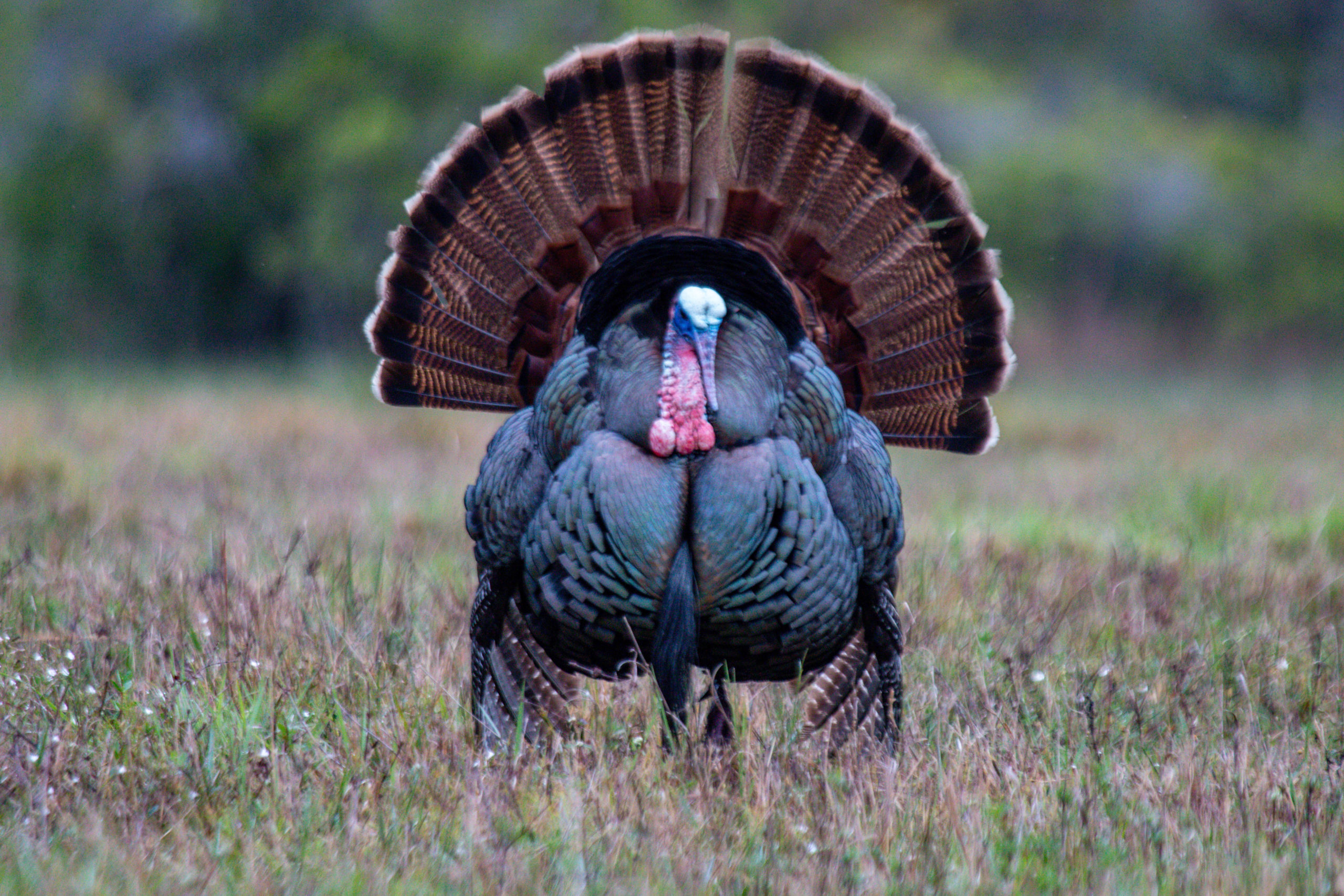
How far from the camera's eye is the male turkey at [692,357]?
303cm

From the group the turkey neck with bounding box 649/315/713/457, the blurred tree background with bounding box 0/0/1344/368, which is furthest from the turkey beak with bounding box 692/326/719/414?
the blurred tree background with bounding box 0/0/1344/368

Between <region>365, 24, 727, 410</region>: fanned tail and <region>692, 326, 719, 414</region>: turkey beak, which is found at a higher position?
<region>365, 24, 727, 410</region>: fanned tail

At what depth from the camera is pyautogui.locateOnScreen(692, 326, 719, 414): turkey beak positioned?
3.04 m

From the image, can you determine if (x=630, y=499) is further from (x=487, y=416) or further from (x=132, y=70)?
(x=132, y=70)

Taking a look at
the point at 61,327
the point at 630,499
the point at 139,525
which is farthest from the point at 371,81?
the point at 630,499

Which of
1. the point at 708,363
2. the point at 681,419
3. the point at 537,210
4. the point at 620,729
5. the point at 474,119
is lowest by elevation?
the point at 620,729

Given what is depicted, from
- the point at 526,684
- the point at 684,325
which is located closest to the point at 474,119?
the point at 526,684

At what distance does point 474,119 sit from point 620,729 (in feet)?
38.7

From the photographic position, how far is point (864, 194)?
3855 mm

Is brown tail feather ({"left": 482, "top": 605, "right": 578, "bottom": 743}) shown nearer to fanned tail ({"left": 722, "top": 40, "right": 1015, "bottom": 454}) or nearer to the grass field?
the grass field

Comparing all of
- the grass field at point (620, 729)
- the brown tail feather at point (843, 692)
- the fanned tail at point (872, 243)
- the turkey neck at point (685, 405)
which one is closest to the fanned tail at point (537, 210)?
the fanned tail at point (872, 243)

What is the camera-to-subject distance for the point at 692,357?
10.1 ft

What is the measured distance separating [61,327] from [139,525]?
1221 centimetres

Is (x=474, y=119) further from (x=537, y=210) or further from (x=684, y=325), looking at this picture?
(x=684, y=325)
